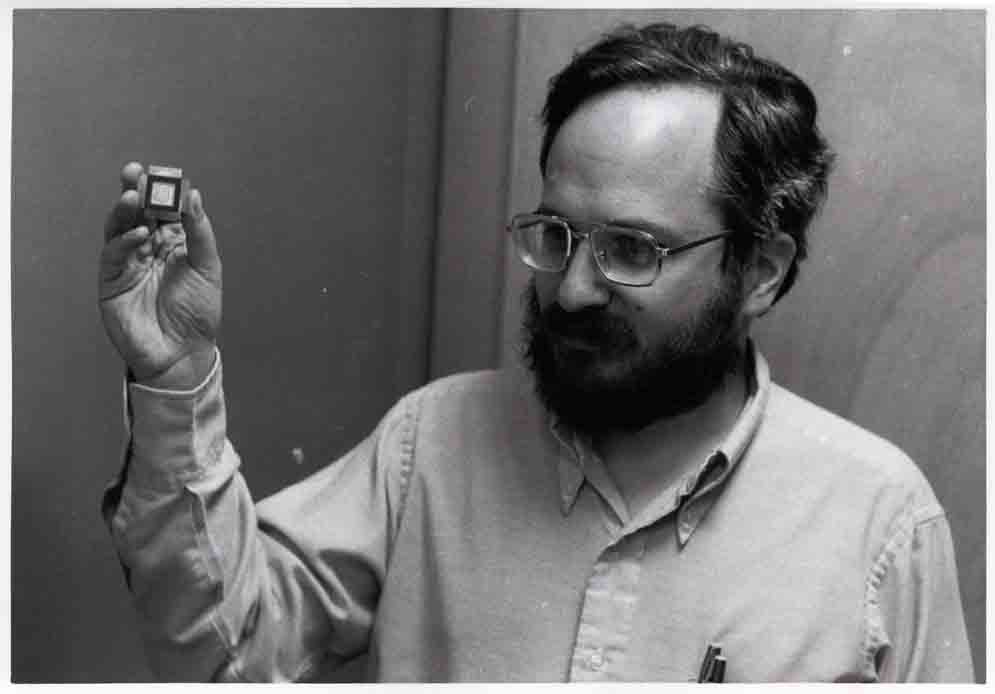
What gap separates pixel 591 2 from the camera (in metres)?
1.59

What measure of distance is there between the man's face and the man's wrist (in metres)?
0.33

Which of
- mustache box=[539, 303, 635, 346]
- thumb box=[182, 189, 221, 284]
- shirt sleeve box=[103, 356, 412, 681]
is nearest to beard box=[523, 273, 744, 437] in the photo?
mustache box=[539, 303, 635, 346]

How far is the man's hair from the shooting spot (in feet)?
4.15

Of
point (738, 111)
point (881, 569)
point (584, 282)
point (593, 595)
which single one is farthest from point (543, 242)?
point (881, 569)

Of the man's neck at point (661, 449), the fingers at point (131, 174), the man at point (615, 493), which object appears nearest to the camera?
the fingers at point (131, 174)

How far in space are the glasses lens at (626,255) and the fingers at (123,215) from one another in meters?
0.41

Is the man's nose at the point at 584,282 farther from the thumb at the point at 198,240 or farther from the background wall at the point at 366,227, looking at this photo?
the background wall at the point at 366,227

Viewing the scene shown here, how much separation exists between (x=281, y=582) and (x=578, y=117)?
54cm

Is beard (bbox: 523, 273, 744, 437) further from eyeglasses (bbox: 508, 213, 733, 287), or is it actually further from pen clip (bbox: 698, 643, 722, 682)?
pen clip (bbox: 698, 643, 722, 682)

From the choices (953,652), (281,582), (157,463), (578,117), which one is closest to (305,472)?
(281,582)

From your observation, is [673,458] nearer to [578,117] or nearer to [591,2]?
[578,117]

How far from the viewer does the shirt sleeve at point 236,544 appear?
1149mm

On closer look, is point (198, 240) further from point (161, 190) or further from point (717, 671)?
point (717, 671)

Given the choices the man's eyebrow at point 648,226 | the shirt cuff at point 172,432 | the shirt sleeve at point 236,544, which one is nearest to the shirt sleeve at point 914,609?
the man's eyebrow at point 648,226
